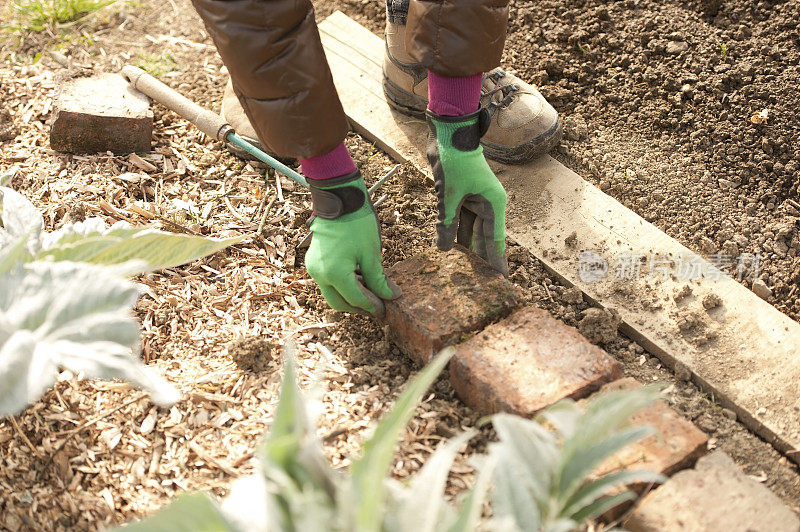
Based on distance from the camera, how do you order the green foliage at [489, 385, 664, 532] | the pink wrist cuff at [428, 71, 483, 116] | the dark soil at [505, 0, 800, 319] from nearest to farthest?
the green foliage at [489, 385, 664, 532] < the pink wrist cuff at [428, 71, 483, 116] < the dark soil at [505, 0, 800, 319]

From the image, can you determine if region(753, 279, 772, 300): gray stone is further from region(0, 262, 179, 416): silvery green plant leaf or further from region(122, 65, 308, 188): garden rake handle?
region(0, 262, 179, 416): silvery green plant leaf

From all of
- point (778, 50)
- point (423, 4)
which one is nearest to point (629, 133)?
point (778, 50)

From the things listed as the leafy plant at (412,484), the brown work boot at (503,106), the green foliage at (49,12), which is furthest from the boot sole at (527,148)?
the green foliage at (49,12)

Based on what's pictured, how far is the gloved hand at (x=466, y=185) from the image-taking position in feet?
7.67

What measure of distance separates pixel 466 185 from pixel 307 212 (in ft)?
2.36

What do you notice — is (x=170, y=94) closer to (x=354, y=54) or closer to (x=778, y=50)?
(x=354, y=54)

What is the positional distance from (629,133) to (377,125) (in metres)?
1.01

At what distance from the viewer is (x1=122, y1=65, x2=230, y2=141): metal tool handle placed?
289 cm

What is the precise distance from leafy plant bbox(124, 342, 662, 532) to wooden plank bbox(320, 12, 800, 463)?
83 cm

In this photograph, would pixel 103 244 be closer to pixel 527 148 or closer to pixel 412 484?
pixel 412 484

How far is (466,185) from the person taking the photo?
2.34 metres

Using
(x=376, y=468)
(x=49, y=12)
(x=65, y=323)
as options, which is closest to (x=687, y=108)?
(x=376, y=468)

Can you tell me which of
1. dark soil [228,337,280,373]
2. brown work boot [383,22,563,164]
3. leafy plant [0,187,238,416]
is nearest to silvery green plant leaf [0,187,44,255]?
leafy plant [0,187,238,416]

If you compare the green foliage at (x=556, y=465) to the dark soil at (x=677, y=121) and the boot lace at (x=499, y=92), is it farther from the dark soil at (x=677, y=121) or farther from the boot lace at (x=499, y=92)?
the boot lace at (x=499, y=92)
